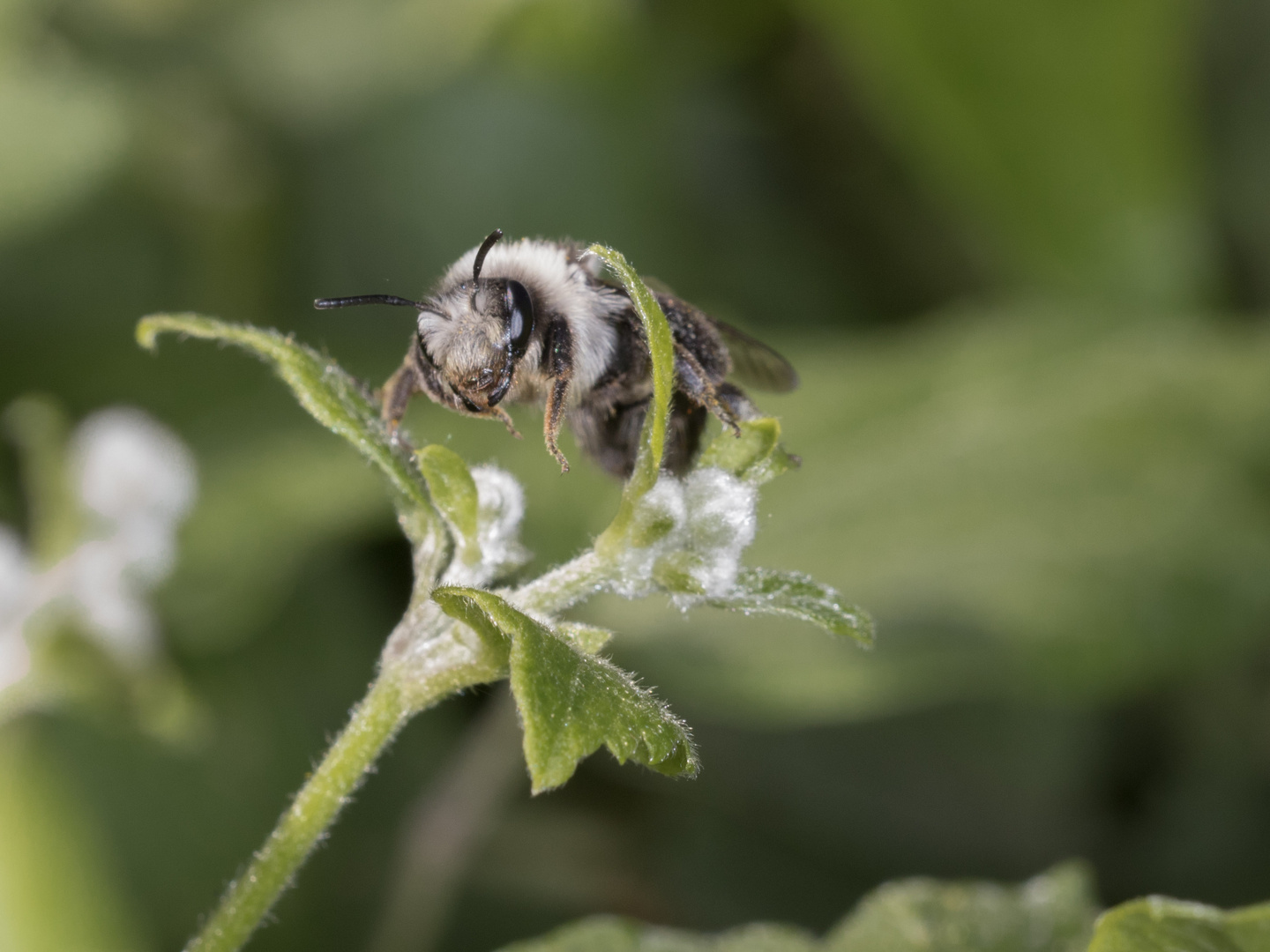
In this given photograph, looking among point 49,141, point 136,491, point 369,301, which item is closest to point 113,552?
point 136,491

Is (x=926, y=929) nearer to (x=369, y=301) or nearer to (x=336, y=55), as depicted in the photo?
(x=369, y=301)

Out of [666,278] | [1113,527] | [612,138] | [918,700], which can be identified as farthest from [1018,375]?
[612,138]

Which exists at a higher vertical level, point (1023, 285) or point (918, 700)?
point (1023, 285)

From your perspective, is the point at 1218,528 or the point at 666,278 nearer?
the point at 1218,528

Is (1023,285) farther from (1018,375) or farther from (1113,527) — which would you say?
(1113,527)

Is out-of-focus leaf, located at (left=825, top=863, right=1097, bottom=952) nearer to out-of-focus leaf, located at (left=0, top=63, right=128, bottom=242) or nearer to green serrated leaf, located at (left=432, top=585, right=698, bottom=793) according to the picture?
green serrated leaf, located at (left=432, top=585, right=698, bottom=793)

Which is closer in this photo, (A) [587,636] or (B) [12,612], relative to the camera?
(A) [587,636]

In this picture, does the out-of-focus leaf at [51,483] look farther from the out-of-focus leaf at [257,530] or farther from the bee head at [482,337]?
the bee head at [482,337]

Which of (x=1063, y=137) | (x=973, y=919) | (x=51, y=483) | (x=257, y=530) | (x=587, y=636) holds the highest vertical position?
(x=1063, y=137)
